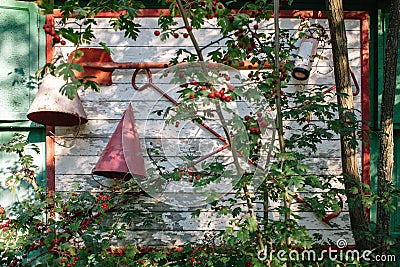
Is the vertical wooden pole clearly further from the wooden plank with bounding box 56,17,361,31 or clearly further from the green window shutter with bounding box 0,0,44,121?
the green window shutter with bounding box 0,0,44,121

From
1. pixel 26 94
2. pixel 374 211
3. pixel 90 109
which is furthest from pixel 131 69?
pixel 374 211

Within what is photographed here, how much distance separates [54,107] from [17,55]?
0.70 m

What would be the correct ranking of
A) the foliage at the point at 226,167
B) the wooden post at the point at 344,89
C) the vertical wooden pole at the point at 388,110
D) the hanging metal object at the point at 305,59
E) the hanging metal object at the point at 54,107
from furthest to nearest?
the hanging metal object at the point at 305,59 → the hanging metal object at the point at 54,107 → the vertical wooden pole at the point at 388,110 → the wooden post at the point at 344,89 → the foliage at the point at 226,167

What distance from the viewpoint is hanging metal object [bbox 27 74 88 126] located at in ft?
14.9

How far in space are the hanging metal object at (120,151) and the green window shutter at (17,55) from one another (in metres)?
0.79

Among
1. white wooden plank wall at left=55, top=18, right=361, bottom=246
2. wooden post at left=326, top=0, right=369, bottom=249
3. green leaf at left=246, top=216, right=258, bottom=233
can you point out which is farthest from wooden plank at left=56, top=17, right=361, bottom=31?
green leaf at left=246, top=216, right=258, bottom=233

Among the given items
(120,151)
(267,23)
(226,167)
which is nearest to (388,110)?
(267,23)

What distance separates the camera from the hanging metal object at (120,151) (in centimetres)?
433

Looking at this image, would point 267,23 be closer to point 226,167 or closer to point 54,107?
point 226,167

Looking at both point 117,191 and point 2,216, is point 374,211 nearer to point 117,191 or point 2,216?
point 117,191

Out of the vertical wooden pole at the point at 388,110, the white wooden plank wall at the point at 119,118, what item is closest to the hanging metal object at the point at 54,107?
the white wooden plank wall at the point at 119,118

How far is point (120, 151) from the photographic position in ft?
15.3

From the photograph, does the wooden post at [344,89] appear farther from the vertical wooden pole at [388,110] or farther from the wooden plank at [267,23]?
the wooden plank at [267,23]

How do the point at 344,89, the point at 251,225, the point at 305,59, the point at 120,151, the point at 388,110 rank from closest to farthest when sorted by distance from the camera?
the point at 251,225 → the point at 344,89 → the point at 388,110 → the point at 120,151 → the point at 305,59
